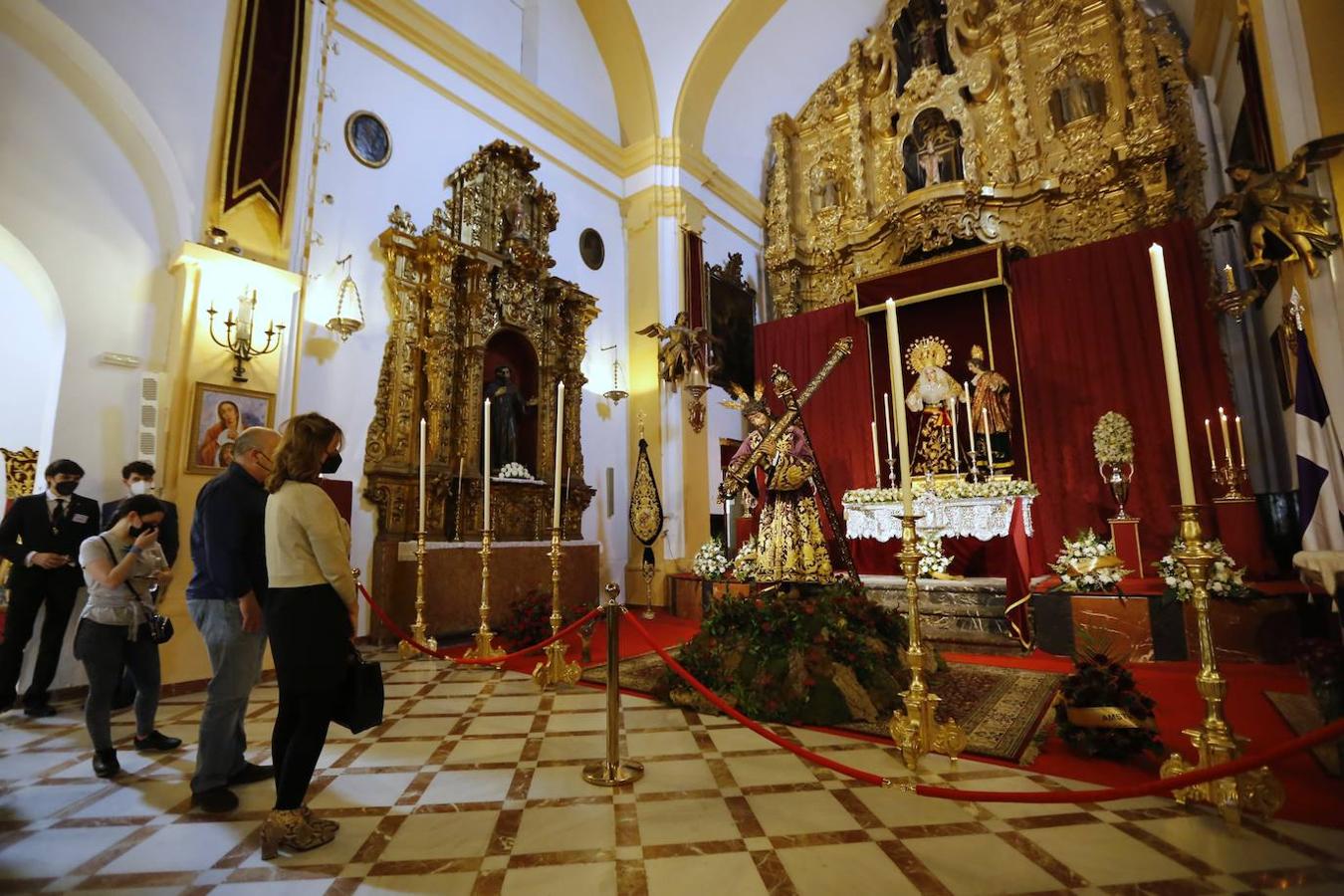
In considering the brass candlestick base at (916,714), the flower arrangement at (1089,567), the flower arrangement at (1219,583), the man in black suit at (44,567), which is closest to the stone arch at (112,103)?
the man in black suit at (44,567)

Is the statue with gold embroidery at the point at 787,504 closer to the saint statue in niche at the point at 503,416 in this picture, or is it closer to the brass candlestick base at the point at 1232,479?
the saint statue in niche at the point at 503,416

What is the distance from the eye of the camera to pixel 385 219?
769 centimetres

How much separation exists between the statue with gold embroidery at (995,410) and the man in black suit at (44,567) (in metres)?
9.63

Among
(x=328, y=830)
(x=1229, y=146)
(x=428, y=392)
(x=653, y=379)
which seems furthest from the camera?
(x=653, y=379)

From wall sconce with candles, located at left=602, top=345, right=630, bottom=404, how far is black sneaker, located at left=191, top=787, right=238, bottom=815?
7631 millimetres

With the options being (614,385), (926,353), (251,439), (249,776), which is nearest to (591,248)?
(614,385)

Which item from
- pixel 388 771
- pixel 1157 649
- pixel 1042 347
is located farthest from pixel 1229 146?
pixel 388 771

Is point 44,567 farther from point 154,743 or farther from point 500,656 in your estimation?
point 500,656

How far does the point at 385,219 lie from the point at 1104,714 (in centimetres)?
833

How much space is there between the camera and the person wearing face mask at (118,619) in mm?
3219

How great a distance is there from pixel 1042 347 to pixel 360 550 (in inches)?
367

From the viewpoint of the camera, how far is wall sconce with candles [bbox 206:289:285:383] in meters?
5.77

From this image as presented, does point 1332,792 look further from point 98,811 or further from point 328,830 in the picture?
point 98,811

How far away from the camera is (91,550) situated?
3297 millimetres
